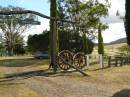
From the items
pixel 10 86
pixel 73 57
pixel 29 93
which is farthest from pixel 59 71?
pixel 29 93

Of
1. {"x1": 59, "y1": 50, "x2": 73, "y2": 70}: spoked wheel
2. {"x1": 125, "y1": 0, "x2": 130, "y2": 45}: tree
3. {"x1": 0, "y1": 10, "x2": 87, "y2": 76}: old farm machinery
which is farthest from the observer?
{"x1": 125, "y1": 0, "x2": 130, "y2": 45}: tree

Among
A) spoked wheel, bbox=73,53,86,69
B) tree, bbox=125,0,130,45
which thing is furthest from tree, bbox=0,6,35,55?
spoked wheel, bbox=73,53,86,69

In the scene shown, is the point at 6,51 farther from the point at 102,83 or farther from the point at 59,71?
the point at 102,83

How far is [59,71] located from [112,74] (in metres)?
3.26

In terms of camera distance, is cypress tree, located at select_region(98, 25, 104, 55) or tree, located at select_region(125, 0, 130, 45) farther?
cypress tree, located at select_region(98, 25, 104, 55)

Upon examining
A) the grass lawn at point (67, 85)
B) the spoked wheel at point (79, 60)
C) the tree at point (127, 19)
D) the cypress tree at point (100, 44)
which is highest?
the tree at point (127, 19)

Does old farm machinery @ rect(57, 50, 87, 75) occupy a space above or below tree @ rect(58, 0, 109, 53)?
below

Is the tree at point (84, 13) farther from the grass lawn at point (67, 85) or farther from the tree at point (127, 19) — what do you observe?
the grass lawn at point (67, 85)

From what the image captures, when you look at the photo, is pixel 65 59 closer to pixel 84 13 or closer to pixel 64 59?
pixel 64 59

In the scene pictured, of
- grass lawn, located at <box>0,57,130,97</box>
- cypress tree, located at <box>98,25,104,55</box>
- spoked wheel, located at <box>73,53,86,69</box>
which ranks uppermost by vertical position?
cypress tree, located at <box>98,25,104,55</box>

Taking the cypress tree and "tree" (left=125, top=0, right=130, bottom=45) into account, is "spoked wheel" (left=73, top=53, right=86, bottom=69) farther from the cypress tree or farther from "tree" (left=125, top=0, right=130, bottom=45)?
the cypress tree

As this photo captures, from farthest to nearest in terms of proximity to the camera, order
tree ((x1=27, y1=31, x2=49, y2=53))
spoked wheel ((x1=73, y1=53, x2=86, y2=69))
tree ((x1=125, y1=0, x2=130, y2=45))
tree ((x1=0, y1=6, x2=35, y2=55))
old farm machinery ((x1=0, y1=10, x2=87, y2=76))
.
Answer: tree ((x1=0, y1=6, x2=35, y2=55))
tree ((x1=27, y1=31, x2=49, y2=53))
tree ((x1=125, y1=0, x2=130, y2=45))
spoked wheel ((x1=73, y1=53, x2=86, y2=69))
old farm machinery ((x1=0, y1=10, x2=87, y2=76))

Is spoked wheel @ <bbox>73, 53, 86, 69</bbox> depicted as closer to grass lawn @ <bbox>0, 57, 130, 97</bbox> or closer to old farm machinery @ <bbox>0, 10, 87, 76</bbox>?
old farm machinery @ <bbox>0, 10, 87, 76</bbox>

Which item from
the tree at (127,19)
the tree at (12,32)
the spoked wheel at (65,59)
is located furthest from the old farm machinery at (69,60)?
the tree at (12,32)
